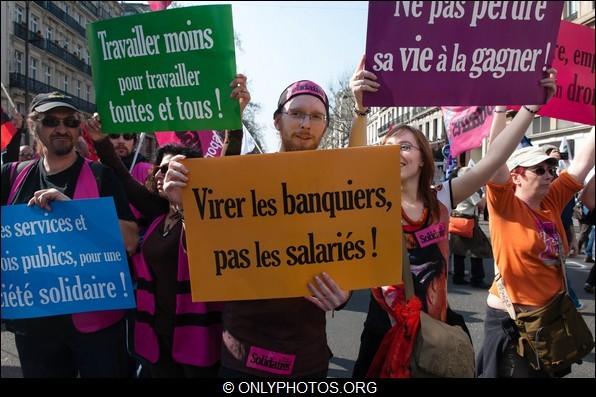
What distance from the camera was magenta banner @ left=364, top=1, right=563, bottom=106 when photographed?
74.5 inches

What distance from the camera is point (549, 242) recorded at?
2463 mm

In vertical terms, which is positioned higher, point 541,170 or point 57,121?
point 57,121

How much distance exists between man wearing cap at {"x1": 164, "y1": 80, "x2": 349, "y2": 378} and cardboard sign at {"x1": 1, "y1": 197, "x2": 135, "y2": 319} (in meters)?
0.51

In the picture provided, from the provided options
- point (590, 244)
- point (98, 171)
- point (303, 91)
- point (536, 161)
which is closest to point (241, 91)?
point (303, 91)

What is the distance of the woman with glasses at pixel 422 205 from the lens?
6.42ft

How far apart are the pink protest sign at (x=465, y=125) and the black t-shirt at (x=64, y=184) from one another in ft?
6.08

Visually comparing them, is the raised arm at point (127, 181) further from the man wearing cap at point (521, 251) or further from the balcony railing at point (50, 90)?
the man wearing cap at point (521, 251)

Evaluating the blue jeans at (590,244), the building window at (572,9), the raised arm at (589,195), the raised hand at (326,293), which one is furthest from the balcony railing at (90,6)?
the building window at (572,9)

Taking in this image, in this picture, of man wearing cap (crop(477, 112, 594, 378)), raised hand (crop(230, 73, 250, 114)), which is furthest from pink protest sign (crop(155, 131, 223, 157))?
man wearing cap (crop(477, 112, 594, 378))

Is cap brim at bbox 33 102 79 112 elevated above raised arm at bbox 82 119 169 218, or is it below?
above

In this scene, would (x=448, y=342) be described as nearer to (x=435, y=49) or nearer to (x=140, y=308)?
(x=435, y=49)

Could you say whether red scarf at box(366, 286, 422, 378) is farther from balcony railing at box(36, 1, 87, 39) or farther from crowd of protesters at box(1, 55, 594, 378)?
balcony railing at box(36, 1, 87, 39)

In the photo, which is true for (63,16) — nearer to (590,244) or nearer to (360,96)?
(360,96)

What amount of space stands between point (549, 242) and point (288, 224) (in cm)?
160
